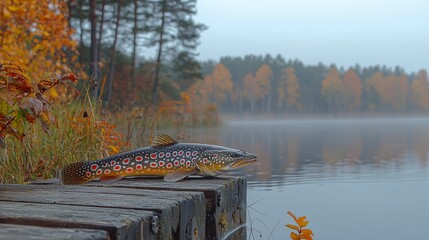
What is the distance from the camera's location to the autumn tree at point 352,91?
9494 centimetres

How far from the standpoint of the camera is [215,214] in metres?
3.47

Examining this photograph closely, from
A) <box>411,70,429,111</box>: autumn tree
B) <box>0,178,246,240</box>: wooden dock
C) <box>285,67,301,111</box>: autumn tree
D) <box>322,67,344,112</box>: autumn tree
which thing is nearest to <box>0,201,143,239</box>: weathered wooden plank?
<box>0,178,246,240</box>: wooden dock

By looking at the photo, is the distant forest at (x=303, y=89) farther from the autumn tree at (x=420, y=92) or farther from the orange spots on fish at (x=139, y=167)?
the orange spots on fish at (x=139, y=167)

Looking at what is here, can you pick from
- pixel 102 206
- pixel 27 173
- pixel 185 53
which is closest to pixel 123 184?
pixel 102 206

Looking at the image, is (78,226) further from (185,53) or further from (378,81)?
(378,81)

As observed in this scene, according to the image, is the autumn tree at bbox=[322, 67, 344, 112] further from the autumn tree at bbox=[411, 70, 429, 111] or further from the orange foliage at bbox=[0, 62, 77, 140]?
the orange foliage at bbox=[0, 62, 77, 140]

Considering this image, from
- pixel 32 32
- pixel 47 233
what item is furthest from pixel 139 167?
pixel 32 32

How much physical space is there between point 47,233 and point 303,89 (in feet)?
325

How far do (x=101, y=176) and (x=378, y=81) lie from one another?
9952 cm

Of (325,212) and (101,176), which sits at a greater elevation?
(101,176)

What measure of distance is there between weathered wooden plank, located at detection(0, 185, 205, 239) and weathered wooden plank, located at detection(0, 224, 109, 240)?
545mm

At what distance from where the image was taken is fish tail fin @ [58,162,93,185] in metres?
3.90

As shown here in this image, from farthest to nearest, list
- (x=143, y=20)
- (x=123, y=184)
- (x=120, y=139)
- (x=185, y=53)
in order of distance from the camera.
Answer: (x=185, y=53), (x=143, y=20), (x=120, y=139), (x=123, y=184)

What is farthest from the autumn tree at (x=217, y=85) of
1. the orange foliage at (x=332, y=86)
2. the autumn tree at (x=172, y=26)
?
the autumn tree at (x=172, y=26)
